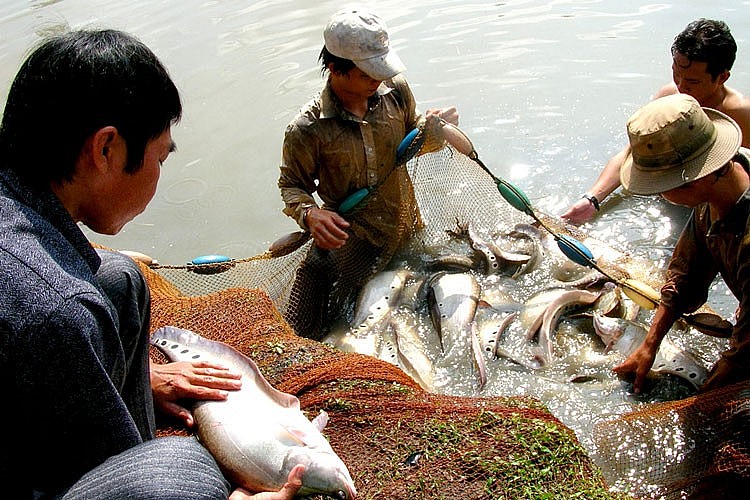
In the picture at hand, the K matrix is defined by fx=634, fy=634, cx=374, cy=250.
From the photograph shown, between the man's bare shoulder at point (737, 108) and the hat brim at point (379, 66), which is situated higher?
the hat brim at point (379, 66)

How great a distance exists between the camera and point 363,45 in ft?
15.2

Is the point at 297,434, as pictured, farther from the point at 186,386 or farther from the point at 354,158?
the point at 354,158

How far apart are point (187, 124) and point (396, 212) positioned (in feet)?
17.8

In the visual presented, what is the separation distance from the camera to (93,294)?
6.90 ft

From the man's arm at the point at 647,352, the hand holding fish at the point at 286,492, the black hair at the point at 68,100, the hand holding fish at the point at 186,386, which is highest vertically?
the black hair at the point at 68,100

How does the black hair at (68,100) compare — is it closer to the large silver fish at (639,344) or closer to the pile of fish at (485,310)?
the pile of fish at (485,310)

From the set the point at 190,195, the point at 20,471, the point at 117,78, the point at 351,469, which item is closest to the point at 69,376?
the point at 20,471

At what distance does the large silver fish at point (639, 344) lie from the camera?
13.8 ft

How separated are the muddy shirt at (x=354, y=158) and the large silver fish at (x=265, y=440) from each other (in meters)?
2.02

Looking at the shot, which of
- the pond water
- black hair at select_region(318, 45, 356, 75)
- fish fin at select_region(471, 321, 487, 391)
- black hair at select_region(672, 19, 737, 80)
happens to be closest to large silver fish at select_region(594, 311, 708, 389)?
the pond water

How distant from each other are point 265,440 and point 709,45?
15.1 feet

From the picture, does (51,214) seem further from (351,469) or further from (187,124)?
(187,124)

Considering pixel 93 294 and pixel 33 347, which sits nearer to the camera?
pixel 33 347

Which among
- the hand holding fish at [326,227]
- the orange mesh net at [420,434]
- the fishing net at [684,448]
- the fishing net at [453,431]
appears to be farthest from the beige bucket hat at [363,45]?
the fishing net at [684,448]
